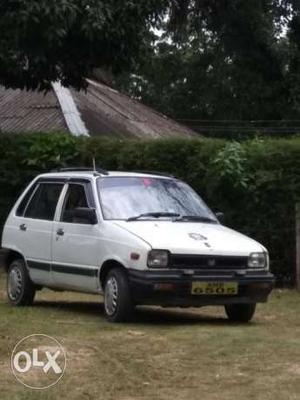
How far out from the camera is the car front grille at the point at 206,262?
1017cm

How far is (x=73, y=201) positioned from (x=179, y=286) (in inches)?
86.1

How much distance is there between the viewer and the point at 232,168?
1546 centimetres

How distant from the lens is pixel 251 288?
10.5 metres

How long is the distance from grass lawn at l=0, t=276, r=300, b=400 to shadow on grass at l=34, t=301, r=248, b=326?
1cm

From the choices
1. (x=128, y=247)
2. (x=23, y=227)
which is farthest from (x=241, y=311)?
(x=23, y=227)

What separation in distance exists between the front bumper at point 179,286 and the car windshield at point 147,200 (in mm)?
981

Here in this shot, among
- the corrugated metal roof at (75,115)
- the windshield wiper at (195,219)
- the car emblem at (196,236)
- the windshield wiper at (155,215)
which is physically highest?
the corrugated metal roof at (75,115)

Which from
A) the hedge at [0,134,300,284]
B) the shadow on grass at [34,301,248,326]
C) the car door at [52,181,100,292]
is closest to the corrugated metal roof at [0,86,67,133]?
the hedge at [0,134,300,284]

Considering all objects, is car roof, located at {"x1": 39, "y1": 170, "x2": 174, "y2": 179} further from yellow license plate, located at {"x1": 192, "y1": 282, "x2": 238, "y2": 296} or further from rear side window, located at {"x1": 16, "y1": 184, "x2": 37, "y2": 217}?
yellow license plate, located at {"x1": 192, "y1": 282, "x2": 238, "y2": 296}

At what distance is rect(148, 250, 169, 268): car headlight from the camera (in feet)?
33.0

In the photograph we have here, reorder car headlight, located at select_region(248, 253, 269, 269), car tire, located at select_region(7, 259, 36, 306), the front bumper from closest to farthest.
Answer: the front bumper, car headlight, located at select_region(248, 253, 269, 269), car tire, located at select_region(7, 259, 36, 306)

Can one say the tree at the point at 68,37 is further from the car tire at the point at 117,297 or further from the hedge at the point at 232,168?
the car tire at the point at 117,297

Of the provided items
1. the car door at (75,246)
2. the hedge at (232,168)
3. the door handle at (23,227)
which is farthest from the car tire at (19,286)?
the hedge at (232,168)

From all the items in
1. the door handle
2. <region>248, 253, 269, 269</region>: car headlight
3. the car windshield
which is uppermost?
the car windshield
